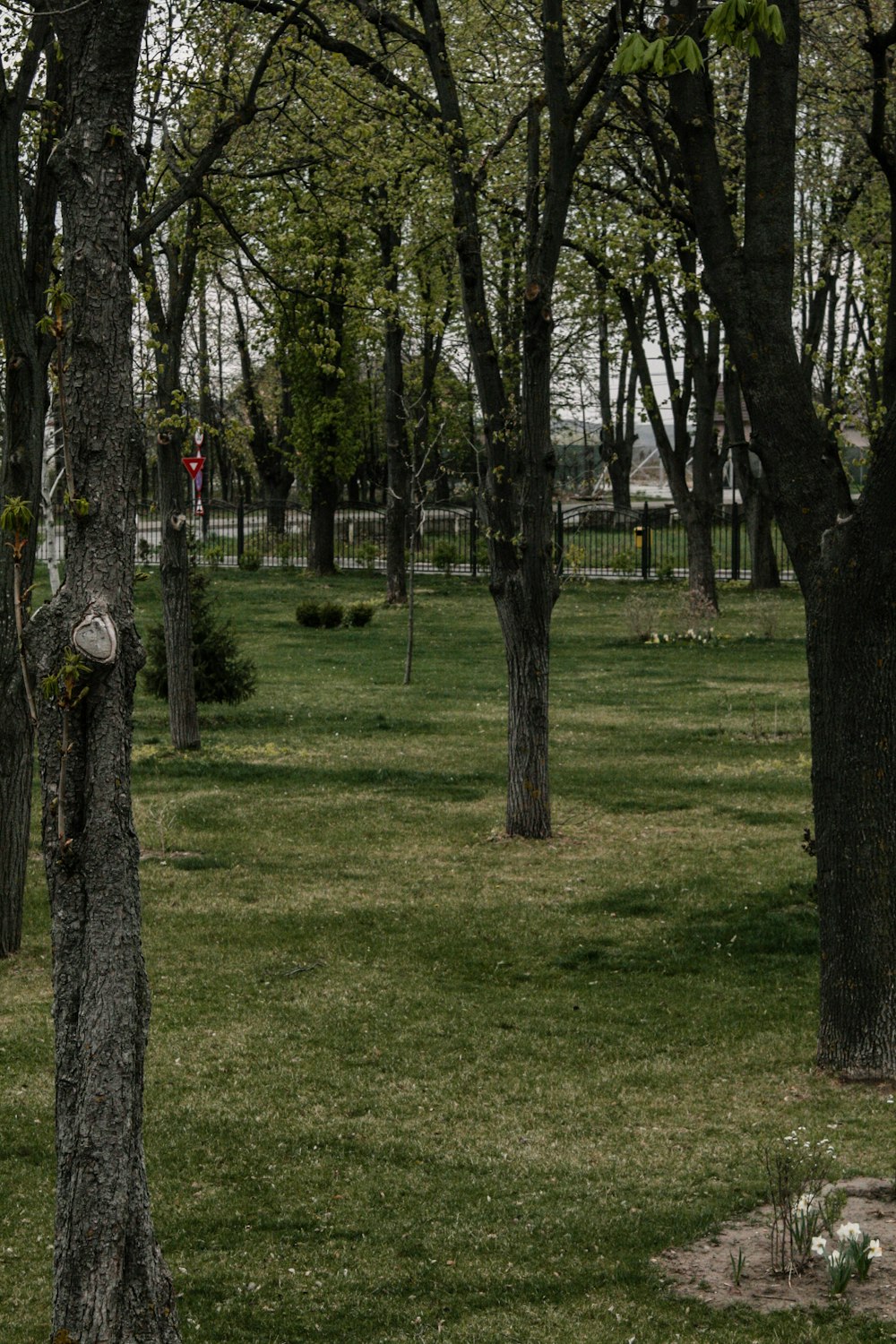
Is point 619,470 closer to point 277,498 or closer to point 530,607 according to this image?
point 277,498

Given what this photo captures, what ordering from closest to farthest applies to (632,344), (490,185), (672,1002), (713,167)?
(713,167)
(672,1002)
(490,185)
(632,344)

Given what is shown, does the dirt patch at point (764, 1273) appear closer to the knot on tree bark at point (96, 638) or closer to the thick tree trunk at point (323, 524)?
the knot on tree bark at point (96, 638)

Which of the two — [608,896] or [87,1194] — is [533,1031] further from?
[87,1194]

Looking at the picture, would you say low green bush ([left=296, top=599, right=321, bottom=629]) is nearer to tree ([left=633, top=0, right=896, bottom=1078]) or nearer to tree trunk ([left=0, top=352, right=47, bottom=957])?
tree trunk ([left=0, top=352, right=47, bottom=957])

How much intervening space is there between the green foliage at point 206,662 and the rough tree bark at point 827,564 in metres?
10.9

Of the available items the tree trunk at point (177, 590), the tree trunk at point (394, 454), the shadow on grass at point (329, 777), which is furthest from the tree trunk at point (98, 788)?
Answer: the tree trunk at point (394, 454)

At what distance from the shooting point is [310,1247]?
17.6 feet

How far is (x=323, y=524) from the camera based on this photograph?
1619 inches

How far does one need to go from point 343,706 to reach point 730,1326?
14976 millimetres

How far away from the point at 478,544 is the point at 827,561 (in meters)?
35.8

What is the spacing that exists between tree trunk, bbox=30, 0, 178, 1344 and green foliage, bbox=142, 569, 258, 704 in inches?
525

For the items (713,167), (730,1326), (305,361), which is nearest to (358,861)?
(713,167)

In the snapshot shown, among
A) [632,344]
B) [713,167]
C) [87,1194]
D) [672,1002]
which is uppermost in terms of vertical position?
[632,344]

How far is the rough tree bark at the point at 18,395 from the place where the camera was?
27.3ft
